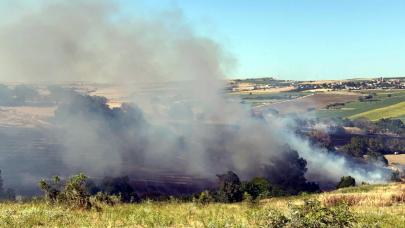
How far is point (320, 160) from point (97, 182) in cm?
10169

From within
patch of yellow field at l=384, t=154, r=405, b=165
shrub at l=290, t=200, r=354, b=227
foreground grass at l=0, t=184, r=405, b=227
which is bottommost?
patch of yellow field at l=384, t=154, r=405, b=165

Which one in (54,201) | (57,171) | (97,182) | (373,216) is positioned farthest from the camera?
(57,171)

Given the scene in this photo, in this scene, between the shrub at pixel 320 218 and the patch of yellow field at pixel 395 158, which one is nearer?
the shrub at pixel 320 218

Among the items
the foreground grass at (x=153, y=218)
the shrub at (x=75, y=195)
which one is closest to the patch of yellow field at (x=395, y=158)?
the foreground grass at (x=153, y=218)

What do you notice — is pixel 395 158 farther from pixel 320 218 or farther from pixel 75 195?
pixel 320 218

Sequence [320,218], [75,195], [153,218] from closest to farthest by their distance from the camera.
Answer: [320,218] → [153,218] → [75,195]

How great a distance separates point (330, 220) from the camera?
520 inches

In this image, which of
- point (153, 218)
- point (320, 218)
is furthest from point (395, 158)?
point (320, 218)

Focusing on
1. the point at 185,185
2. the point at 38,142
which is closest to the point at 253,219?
the point at 185,185

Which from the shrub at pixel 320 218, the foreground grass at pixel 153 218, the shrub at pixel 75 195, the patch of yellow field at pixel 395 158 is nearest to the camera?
the shrub at pixel 320 218

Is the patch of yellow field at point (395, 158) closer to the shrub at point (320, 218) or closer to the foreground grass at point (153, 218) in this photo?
the foreground grass at point (153, 218)

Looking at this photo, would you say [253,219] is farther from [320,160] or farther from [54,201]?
[320,160]

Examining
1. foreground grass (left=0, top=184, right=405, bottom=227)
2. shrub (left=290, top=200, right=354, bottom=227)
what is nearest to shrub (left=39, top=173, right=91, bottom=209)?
foreground grass (left=0, top=184, right=405, bottom=227)

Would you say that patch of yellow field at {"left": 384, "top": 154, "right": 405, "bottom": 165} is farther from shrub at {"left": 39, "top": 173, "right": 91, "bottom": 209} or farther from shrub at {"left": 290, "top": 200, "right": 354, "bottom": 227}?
shrub at {"left": 290, "top": 200, "right": 354, "bottom": 227}
